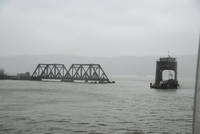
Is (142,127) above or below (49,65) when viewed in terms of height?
below

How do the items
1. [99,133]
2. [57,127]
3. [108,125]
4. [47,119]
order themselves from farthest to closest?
[47,119] < [108,125] < [57,127] < [99,133]

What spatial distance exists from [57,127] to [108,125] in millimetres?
3504

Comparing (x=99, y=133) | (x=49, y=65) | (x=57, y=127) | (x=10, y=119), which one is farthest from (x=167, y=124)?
(x=49, y=65)

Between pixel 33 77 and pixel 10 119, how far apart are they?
159m

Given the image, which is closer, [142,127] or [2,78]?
[142,127]

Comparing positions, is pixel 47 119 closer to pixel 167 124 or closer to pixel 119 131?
pixel 119 131

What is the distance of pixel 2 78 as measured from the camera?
571 feet

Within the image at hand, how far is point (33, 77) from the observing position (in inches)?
6703

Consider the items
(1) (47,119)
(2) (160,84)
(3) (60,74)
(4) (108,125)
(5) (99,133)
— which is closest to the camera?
(5) (99,133)

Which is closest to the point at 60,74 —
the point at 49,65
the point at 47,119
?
the point at 49,65

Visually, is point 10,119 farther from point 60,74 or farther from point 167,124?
point 60,74

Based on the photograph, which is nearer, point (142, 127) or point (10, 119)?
point (142, 127)

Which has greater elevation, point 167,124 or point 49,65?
point 49,65

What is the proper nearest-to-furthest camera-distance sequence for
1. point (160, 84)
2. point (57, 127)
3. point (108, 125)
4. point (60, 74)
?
point (57, 127) < point (108, 125) < point (160, 84) < point (60, 74)
